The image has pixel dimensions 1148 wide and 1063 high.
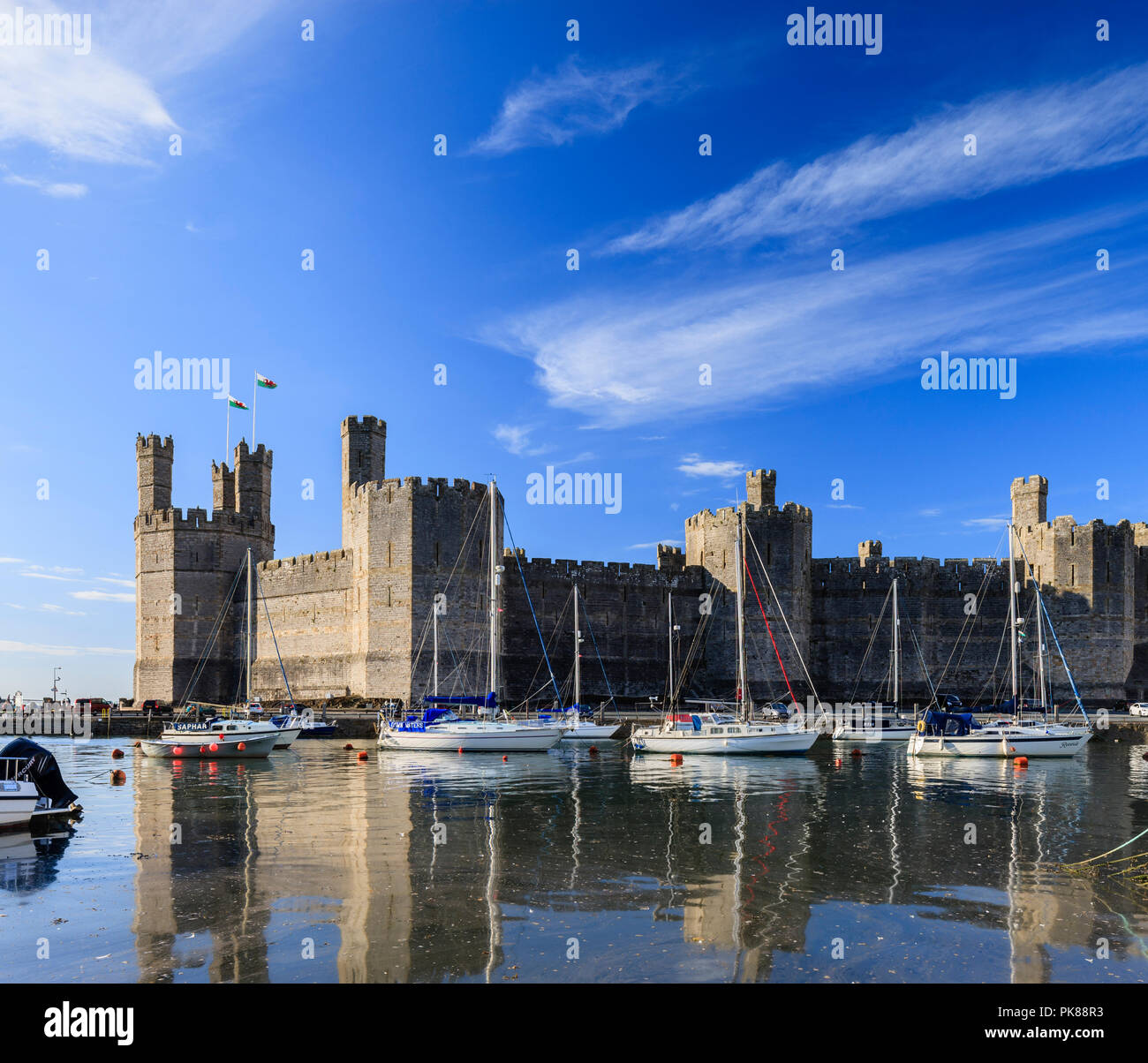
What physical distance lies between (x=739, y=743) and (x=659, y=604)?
66.2 feet

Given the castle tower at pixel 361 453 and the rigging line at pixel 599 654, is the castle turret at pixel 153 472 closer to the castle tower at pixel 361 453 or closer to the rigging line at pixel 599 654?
the castle tower at pixel 361 453

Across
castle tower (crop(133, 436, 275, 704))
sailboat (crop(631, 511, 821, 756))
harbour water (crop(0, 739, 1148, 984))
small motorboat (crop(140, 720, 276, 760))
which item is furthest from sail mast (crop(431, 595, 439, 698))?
harbour water (crop(0, 739, 1148, 984))

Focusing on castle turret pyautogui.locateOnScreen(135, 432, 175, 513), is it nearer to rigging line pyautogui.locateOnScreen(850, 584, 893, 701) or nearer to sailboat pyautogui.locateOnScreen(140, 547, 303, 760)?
sailboat pyautogui.locateOnScreen(140, 547, 303, 760)

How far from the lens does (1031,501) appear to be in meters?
53.3

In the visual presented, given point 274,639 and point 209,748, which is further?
point 274,639

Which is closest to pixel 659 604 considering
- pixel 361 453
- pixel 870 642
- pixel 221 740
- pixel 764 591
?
pixel 764 591

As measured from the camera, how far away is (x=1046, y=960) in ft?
25.5

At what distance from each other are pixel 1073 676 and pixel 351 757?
37742 millimetres

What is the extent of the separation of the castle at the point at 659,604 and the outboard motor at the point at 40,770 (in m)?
26.0

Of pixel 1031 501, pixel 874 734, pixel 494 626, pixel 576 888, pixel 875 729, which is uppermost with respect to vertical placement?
pixel 1031 501

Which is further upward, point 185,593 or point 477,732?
point 185,593

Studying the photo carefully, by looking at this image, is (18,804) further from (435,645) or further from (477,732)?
(435,645)

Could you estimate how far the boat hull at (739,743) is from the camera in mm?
30281

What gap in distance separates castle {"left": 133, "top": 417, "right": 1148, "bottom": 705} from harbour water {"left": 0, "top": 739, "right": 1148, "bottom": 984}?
84.2 ft
